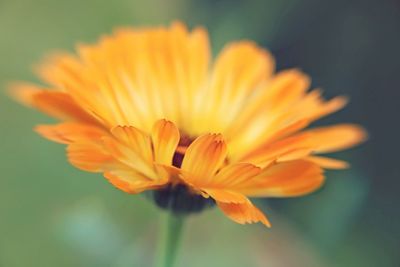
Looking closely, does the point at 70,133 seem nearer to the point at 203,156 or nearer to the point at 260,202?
the point at 203,156

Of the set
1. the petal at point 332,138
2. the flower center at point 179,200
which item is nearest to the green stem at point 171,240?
the flower center at point 179,200

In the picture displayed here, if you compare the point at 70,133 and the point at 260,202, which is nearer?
the point at 70,133

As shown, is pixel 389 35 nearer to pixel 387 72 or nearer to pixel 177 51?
pixel 387 72

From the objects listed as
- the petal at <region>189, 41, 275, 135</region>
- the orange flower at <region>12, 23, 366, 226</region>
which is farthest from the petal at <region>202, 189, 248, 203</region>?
the petal at <region>189, 41, 275, 135</region>

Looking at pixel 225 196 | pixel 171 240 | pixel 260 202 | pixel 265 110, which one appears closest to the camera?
pixel 225 196

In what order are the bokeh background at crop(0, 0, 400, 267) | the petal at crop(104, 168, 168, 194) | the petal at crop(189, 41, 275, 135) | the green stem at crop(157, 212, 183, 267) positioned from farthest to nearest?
the bokeh background at crop(0, 0, 400, 267)
the petal at crop(189, 41, 275, 135)
the green stem at crop(157, 212, 183, 267)
the petal at crop(104, 168, 168, 194)

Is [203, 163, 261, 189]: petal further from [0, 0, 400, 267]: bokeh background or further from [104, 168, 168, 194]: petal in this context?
[0, 0, 400, 267]: bokeh background

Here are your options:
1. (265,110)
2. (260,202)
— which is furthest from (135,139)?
(260,202)
